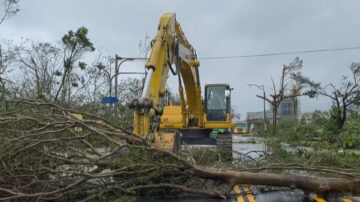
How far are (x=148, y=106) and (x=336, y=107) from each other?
1766 centimetres

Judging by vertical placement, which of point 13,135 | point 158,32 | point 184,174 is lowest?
point 184,174

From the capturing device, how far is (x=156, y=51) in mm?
7965

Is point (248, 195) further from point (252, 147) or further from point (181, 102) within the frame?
point (252, 147)

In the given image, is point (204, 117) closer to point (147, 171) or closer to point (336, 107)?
point (147, 171)

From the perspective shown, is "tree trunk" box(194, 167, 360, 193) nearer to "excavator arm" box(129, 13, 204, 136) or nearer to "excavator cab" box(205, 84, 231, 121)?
"excavator arm" box(129, 13, 204, 136)

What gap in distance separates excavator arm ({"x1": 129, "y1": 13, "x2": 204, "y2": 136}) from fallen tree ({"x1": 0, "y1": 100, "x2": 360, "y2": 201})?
0.90 meters

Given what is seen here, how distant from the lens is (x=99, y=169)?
599cm

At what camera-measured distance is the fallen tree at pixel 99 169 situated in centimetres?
562

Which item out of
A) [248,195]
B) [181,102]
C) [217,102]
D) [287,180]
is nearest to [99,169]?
[248,195]

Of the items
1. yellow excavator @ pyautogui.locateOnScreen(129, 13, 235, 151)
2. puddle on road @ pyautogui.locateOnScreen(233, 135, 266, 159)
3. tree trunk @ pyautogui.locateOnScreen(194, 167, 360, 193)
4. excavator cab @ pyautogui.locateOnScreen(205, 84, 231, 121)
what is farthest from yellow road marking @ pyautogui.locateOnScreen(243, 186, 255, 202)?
excavator cab @ pyautogui.locateOnScreen(205, 84, 231, 121)

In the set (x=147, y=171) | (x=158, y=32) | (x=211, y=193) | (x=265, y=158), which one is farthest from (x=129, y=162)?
(x=158, y=32)

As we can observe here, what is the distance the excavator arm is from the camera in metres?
6.96

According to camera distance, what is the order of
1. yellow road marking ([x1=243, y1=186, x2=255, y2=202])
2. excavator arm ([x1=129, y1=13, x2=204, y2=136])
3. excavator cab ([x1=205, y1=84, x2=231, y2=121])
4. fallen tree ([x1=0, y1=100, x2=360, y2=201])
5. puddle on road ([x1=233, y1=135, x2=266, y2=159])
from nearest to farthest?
fallen tree ([x1=0, y1=100, x2=360, y2=201]) < yellow road marking ([x1=243, y1=186, x2=255, y2=202]) < excavator arm ([x1=129, y1=13, x2=204, y2=136]) < puddle on road ([x1=233, y1=135, x2=266, y2=159]) < excavator cab ([x1=205, y1=84, x2=231, y2=121])

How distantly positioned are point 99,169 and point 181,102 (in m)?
6.35
